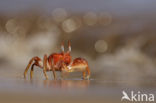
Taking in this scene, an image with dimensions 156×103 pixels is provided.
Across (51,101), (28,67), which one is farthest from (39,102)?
(28,67)

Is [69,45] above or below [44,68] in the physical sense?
above

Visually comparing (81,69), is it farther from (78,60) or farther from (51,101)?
(51,101)

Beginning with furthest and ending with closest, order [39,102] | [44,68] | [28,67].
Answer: [28,67] < [44,68] < [39,102]

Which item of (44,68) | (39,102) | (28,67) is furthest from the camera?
(28,67)

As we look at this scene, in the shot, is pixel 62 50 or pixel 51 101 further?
pixel 62 50

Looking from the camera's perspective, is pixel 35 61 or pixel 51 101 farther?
pixel 35 61

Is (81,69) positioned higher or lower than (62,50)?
lower

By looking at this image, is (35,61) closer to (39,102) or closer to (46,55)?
(46,55)

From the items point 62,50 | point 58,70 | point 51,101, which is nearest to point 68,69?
point 58,70
